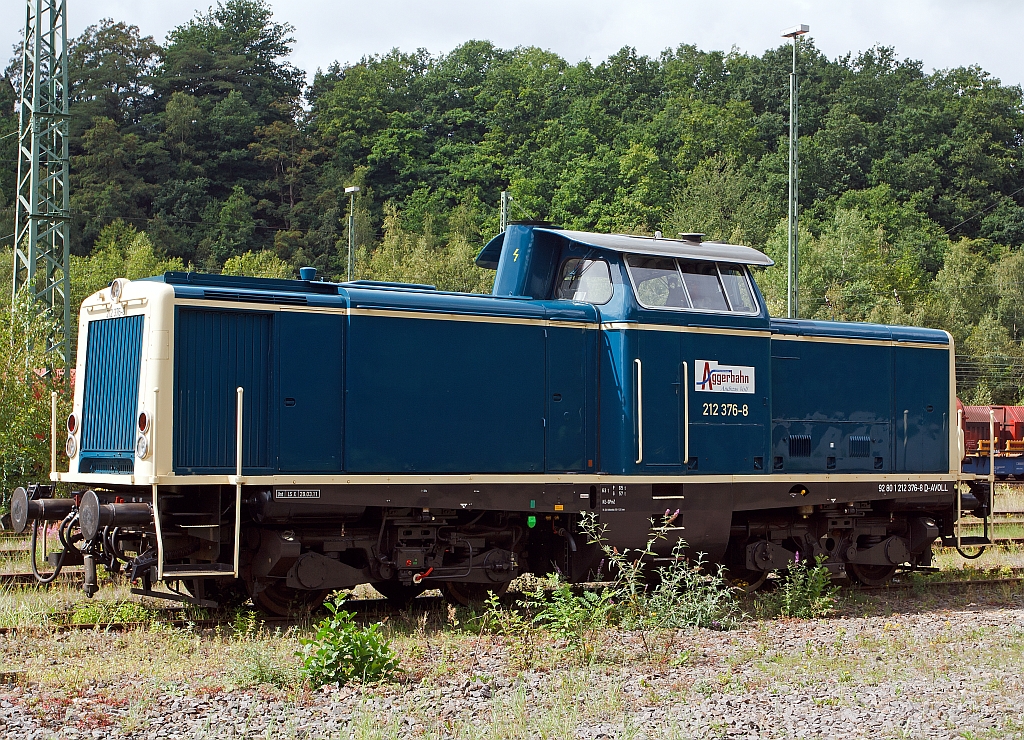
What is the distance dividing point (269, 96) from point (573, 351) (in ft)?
223

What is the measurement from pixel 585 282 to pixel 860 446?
4.04 metres

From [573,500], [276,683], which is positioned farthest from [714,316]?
[276,683]

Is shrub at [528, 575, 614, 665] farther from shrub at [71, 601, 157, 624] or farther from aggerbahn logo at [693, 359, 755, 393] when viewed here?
shrub at [71, 601, 157, 624]

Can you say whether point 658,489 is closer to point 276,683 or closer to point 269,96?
point 276,683

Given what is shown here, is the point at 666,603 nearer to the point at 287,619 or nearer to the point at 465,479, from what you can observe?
the point at 465,479

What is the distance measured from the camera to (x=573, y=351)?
10.9 metres

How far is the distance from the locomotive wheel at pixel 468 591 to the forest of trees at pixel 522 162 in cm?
4246

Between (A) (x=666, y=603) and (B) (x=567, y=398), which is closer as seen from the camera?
(A) (x=666, y=603)

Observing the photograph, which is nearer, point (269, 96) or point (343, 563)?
point (343, 563)

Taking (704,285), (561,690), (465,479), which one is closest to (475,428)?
(465,479)

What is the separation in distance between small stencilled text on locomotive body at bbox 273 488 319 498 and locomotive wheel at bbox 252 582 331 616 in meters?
1.02

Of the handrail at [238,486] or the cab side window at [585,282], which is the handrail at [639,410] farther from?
the handrail at [238,486]

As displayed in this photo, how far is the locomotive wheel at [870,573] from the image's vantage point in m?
12.9

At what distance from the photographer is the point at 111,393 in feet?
32.2
